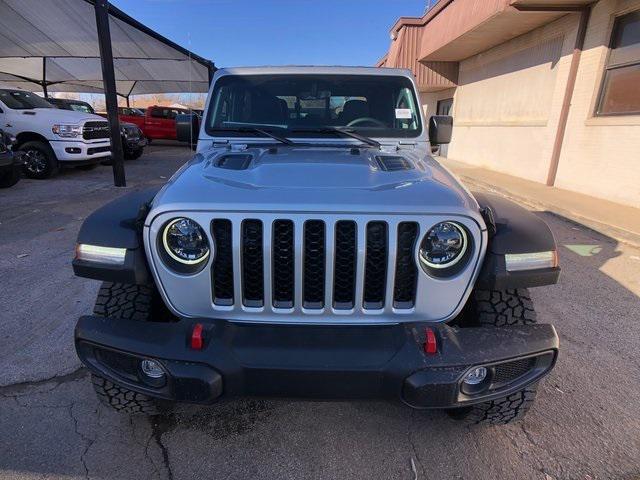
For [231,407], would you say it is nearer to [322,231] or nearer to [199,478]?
[199,478]

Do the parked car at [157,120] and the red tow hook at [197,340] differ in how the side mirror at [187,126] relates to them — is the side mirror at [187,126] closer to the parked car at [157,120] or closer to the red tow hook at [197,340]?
the red tow hook at [197,340]

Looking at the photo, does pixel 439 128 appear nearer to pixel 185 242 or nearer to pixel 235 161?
pixel 235 161

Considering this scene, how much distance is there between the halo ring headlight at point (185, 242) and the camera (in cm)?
175

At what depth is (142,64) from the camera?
60.6ft

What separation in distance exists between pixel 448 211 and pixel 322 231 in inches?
20.3

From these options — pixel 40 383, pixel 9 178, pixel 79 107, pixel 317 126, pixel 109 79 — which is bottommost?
pixel 40 383

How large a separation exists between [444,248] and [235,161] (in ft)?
3.91

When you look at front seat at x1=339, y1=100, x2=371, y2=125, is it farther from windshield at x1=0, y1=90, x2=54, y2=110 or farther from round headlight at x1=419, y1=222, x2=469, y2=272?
windshield at x1=0, y1=90, x2=54, y2=110

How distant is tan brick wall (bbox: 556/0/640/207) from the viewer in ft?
24.1

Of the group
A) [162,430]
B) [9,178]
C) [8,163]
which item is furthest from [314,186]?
[9,178]

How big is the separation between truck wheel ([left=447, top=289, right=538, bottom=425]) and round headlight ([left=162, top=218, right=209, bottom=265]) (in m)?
1.28

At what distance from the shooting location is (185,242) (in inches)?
69.8

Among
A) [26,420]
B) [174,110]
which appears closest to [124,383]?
[26,420]

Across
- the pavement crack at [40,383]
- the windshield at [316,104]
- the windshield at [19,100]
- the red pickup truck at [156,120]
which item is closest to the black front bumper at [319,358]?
the pavement crack at [40,383]
